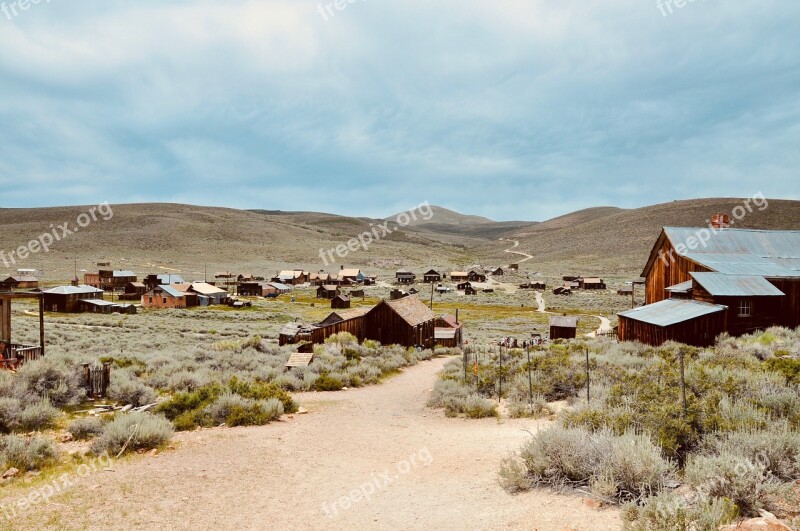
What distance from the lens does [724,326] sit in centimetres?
2208

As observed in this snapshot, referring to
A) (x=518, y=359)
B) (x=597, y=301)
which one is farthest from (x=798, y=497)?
(x=597, y=301)

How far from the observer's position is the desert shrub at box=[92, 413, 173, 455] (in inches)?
382

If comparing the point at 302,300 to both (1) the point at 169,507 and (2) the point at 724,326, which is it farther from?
(1) the point at 169,507

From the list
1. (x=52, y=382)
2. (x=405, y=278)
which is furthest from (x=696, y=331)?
(x=405, y=278)

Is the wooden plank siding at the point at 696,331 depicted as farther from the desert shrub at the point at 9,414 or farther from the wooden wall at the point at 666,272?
the desert shrub at the point at 9,414

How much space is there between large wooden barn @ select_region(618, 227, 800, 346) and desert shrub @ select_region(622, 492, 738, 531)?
1856 cm

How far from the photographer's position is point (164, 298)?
187ft

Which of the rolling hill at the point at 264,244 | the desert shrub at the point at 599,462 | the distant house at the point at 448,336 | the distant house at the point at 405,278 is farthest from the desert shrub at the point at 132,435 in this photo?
the rolling hill at the point at 264,244

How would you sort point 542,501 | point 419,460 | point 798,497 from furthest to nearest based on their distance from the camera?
point 419,460 < point 542,501 < point 798,497

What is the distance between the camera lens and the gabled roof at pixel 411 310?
29922 millimetres

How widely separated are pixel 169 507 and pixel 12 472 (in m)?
3.57

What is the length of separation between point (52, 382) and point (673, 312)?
2556cm

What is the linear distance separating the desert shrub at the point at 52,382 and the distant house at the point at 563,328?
99.6 ft

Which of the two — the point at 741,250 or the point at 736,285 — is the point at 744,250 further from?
the point at 736,285
